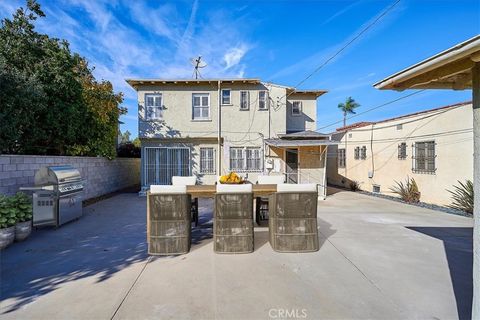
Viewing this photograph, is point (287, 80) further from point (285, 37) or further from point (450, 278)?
point (450, 278)

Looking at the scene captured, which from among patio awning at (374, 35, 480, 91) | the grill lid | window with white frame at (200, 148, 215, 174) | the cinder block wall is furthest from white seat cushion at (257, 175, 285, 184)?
the cinder block wall

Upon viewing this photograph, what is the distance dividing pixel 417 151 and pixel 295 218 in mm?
8632

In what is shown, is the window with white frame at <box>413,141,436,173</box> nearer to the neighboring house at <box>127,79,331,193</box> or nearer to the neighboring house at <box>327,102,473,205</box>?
the neighboring house at <box>327,102,473,205</box>

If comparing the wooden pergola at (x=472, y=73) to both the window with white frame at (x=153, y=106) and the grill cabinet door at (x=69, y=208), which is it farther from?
the window with white frame at (x=153, y=106)

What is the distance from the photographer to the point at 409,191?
31.1ft

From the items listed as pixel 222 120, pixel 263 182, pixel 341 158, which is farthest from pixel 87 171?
pixel 341 158

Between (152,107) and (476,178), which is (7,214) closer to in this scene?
(476,178)

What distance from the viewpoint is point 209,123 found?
1108cm

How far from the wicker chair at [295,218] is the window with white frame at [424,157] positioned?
7.80 metres

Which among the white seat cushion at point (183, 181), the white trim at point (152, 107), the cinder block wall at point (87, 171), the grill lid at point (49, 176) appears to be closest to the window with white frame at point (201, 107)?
the white trim at point (152, 107)

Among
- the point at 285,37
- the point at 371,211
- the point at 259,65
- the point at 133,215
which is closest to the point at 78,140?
the point at 133,215

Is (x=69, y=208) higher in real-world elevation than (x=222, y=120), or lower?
lower

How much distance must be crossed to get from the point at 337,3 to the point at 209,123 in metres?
7.00

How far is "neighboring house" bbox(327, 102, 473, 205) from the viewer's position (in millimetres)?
7668
